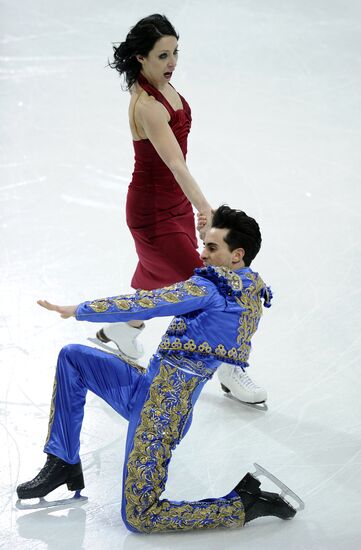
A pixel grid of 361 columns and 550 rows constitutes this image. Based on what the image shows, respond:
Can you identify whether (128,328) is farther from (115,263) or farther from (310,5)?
(310,5)

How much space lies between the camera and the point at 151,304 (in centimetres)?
310

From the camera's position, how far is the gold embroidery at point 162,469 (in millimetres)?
3180

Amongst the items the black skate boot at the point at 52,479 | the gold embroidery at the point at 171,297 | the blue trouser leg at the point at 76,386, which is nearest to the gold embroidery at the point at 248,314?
the gold embroidery at the point at 171,297

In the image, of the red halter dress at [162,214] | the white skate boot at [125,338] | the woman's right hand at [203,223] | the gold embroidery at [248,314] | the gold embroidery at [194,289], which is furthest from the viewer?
the white skate boot at [125,338]

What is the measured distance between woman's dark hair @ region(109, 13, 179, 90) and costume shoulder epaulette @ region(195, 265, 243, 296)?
1.15 m

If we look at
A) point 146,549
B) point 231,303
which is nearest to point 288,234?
point 231,303

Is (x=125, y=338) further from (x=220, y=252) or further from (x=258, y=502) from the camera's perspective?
(x=258, y=502)

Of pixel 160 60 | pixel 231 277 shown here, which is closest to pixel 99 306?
pixel 231 277

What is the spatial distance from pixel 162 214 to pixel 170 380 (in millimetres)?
1103

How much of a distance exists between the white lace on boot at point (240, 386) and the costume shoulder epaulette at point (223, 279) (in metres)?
0.98

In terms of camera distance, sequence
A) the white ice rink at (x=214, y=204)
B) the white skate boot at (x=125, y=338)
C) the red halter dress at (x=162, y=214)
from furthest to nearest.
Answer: the white skate boot at (x=125, y=338)
the red halter dress at (x=162, y=214)
the white ice rink at (x=214, y=204)

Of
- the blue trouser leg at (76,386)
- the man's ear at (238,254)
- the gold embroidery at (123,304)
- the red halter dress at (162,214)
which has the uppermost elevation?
the man's ear at (238,254)

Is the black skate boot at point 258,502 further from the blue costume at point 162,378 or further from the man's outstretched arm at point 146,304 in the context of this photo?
the man's outstretched arm at point 146,304

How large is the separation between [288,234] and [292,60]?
8.16 feet
